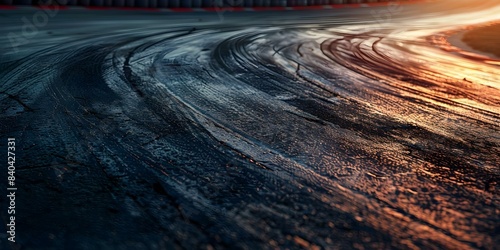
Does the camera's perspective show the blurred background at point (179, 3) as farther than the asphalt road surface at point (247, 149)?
Yes

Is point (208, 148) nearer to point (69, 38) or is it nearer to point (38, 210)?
point (38, 210)

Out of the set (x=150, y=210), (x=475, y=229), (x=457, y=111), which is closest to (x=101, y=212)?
(x=150, y=210)

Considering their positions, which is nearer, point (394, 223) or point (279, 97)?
point (394, 223)

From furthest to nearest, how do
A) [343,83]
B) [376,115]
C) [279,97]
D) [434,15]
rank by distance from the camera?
[434,15] < [343,83] < [279,97] < [376,115]

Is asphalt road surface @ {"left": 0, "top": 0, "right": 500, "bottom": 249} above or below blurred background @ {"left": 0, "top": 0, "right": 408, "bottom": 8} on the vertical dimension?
below

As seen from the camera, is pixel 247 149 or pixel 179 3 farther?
pixel 179 3

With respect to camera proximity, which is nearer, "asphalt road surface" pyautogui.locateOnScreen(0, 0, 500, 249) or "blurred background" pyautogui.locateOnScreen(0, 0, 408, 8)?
"asphalt road surface" pyautogui.locateOnScreen(0, 0, 500, 249)

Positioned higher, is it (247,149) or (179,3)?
(179,3)

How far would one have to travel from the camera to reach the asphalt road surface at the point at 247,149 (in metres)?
2.49

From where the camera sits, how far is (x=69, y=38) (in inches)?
361

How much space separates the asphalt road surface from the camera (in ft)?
8.18

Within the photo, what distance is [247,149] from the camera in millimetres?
3629

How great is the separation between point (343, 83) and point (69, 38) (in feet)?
17.7

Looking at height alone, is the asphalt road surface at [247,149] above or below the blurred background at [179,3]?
below
